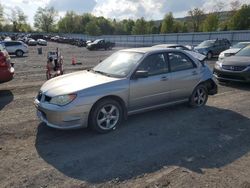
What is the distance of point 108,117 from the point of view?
5.47 m

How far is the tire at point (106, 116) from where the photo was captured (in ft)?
17.3

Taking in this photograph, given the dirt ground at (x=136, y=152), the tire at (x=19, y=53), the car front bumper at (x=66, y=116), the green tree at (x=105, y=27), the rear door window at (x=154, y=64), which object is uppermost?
the green tree at (x=105, y=27)

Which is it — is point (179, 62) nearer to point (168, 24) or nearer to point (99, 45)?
point (99, 45)

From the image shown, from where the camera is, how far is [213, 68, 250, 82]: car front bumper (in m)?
9.56

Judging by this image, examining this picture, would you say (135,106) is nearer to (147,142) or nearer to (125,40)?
(147,142)

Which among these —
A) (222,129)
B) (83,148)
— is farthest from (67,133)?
(222,129)

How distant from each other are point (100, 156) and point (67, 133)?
4.09 ft

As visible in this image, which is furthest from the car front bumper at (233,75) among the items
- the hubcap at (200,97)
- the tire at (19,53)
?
the tire at (19,53)

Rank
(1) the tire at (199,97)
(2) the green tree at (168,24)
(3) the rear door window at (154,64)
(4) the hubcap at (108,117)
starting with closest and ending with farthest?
(4) the hubcap at (108,117) < (3) the rear door window at (154,64) < (1) the tire at (199,97) < (2) the green tree at (168,24)

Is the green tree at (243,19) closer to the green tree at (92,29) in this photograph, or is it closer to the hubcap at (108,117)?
the hubcap at (108,117)

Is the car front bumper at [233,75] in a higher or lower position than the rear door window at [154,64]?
lower

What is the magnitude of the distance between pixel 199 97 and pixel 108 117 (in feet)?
9.53

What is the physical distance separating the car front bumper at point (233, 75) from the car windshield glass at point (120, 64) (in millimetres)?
5013

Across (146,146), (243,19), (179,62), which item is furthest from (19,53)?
(243,19)
